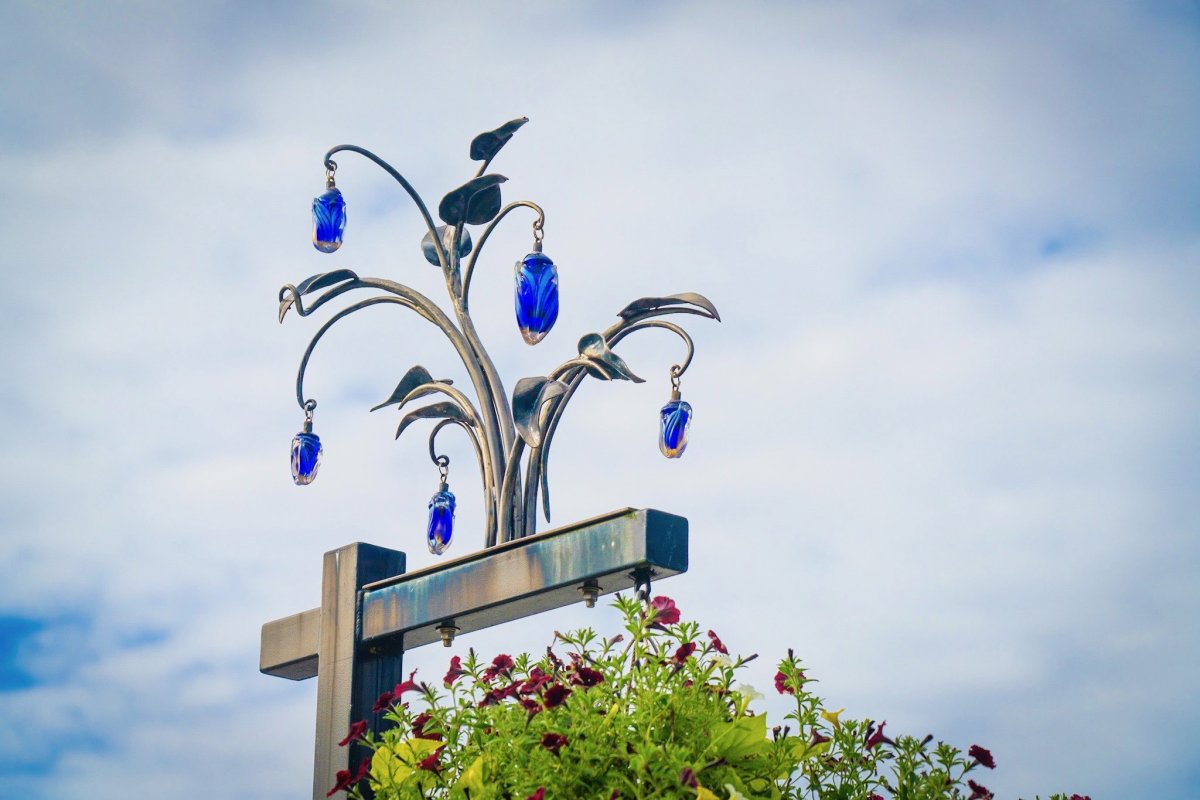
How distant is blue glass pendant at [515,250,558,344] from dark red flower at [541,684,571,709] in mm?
1210

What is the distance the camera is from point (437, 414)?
4.51m

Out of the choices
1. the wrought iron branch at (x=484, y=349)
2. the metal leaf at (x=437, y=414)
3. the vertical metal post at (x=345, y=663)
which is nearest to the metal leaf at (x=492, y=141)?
the wrought iron branch at (x=484, y=349)

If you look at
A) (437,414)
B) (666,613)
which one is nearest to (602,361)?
(437,414)

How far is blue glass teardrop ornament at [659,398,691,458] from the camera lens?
4.13 m

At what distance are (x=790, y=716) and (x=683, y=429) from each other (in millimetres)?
1012

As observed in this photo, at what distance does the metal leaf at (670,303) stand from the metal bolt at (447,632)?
983 millimetres

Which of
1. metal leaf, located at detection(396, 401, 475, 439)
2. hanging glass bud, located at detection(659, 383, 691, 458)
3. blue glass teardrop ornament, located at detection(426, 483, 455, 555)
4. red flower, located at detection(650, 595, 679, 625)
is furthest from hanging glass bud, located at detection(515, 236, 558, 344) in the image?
red flower, located at detection(650, 595, 679, 625)

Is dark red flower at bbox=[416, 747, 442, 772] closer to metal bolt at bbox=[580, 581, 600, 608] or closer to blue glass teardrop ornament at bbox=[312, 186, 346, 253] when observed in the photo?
metal bolt at bbox=[580, 581, 600, 608]

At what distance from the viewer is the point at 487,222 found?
14.9 feet

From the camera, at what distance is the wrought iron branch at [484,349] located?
399 centimetres

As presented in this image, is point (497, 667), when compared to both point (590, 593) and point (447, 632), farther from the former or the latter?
point (447, 632)

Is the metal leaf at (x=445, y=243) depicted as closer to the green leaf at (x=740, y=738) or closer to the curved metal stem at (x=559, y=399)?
the curved metal stem at (x=559, y=399)

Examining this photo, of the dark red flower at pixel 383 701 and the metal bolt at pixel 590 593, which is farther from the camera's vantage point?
the metal bolt at pixel 590 593

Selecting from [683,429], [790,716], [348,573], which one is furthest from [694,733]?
[348,573]
